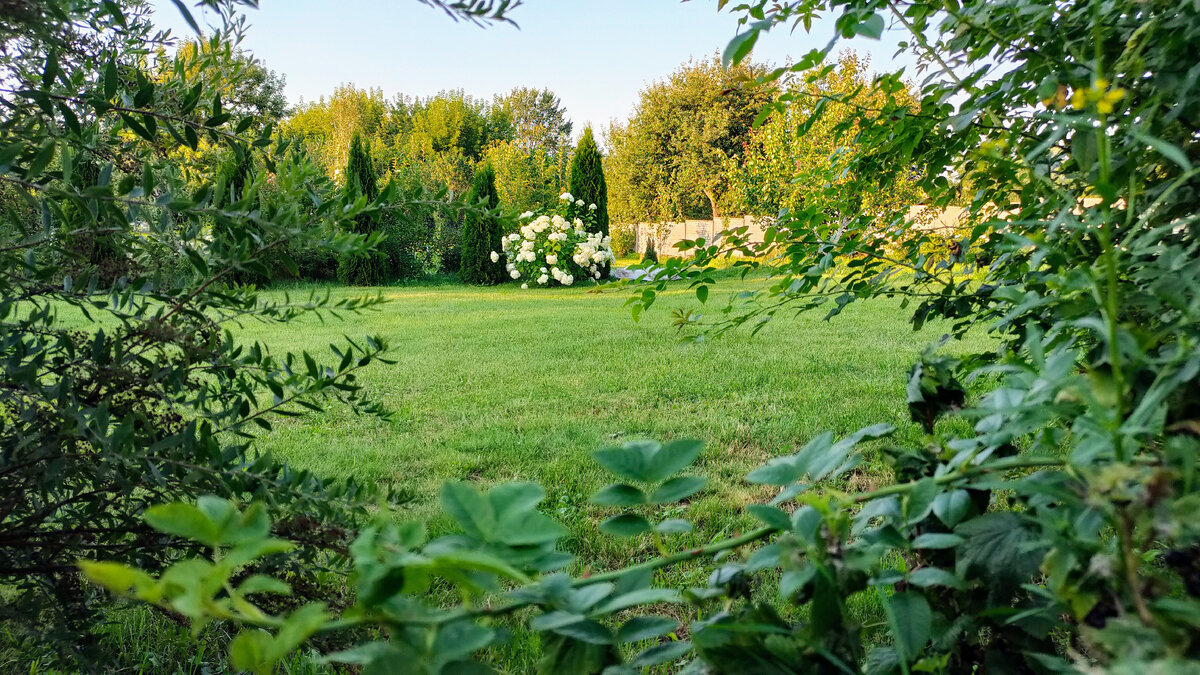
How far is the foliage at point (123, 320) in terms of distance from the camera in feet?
3.25

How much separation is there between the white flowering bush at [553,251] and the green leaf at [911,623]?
1182 centimetres

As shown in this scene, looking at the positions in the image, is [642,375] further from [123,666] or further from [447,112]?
[447,112]

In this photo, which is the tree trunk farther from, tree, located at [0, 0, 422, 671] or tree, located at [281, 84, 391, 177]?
tree, located at [0, 0, 422, 671]

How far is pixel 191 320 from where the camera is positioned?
133 cm

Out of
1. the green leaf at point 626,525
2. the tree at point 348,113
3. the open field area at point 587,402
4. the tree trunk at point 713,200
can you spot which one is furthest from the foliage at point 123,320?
the tree at point 348,113

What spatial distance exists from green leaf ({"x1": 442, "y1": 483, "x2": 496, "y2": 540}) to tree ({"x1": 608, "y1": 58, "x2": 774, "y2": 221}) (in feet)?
97.1

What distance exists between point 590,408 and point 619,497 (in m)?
3.75

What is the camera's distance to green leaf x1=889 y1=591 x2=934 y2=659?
1.94 ft

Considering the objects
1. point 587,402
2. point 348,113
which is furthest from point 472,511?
point 348,113

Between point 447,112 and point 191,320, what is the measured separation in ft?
133

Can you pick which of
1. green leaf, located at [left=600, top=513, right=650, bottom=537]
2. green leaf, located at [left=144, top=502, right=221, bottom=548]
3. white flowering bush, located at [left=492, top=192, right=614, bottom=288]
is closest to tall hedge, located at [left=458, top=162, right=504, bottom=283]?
white flowering bush, located at [left=492, top=192, right=614, bottom=288]

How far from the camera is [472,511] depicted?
0.45 m

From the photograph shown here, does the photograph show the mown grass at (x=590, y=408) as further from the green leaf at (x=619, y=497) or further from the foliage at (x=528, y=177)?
the foliage at (x=528, y=177)

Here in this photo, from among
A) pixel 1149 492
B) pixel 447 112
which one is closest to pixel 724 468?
pixel 1149 492
